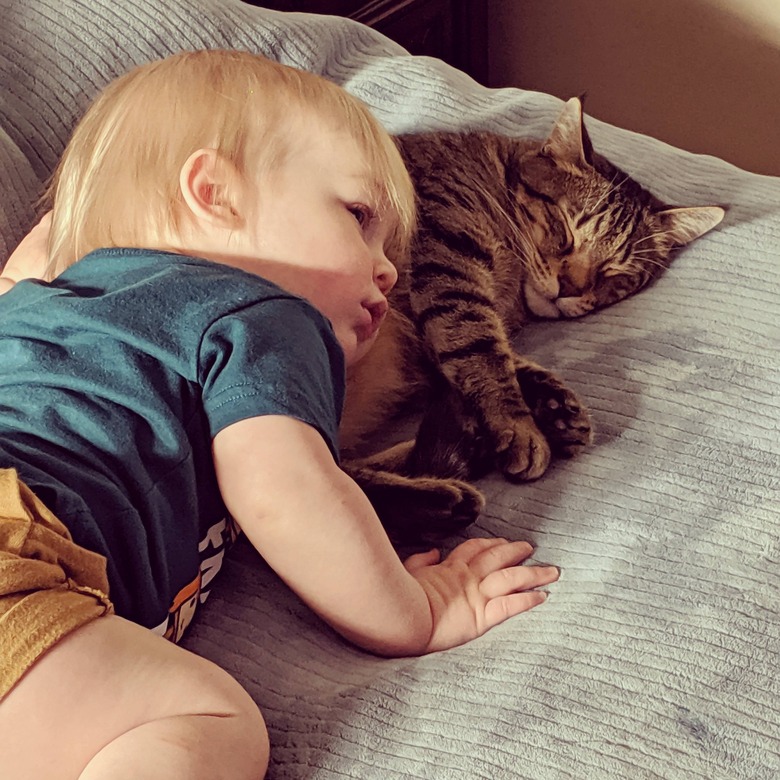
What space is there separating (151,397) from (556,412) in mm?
511

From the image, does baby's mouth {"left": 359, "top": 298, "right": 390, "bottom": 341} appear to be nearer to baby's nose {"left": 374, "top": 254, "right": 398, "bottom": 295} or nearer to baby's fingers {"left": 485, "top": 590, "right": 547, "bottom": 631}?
baby's nose {"left": 374, "top": 254, "right": 398, "bottom": 295}

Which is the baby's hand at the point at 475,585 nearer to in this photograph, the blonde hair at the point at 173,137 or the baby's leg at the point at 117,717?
the baby's leg at the point at 117,717

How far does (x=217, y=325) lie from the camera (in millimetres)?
732

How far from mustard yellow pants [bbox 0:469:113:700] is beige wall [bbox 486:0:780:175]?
220cm

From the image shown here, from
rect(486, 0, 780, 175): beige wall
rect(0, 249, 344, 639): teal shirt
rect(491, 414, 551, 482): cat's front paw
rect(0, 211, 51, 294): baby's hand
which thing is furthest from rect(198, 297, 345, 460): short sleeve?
rect(486, 0, 780, 175): beige wall

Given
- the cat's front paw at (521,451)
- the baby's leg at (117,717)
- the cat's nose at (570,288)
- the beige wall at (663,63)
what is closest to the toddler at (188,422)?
the baby's leg at (117,717)

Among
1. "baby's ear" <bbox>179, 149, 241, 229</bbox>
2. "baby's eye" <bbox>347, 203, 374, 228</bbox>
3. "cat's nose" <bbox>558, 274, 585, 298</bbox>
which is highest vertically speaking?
"baby's ear" <bbox>179, 149, 241, 229</bbox>

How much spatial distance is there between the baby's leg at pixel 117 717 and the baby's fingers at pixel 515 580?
302 millimetres

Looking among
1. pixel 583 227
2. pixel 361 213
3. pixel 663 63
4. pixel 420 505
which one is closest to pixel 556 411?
pixel 420 505

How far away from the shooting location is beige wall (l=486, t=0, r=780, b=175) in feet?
7.35

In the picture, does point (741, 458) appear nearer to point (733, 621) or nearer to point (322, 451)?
point (733, 621)

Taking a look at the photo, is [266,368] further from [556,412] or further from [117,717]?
[556,412]

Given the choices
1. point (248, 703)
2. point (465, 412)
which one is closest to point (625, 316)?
point (465, 412)

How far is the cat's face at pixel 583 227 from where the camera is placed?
127cm
